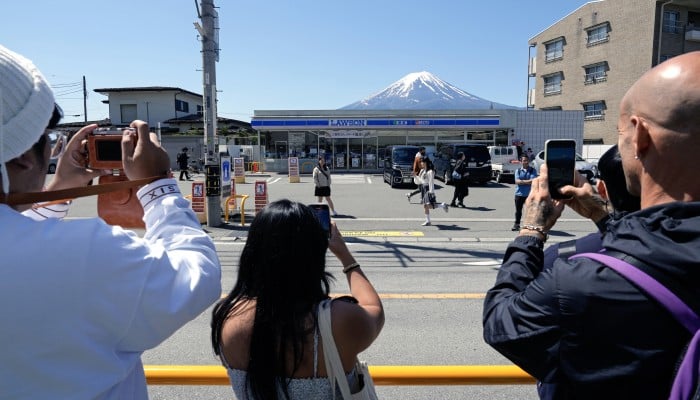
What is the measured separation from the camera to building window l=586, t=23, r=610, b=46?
3703cm

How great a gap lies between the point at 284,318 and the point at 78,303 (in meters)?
0.70

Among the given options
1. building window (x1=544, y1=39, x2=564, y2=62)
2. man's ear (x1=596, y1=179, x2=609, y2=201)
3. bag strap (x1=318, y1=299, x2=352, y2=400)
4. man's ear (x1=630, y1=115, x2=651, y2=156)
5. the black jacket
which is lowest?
bag strap (x1=318, y1=299, x2=352, y2=400)

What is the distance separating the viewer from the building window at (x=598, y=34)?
37031 millimetres

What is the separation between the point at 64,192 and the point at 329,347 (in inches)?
35.8

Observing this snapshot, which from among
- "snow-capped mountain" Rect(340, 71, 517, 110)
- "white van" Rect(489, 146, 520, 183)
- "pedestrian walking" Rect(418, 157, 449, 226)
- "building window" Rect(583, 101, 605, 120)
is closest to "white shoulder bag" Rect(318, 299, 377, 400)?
"pedestrian walking" Rect(418, 157, 449, 226)

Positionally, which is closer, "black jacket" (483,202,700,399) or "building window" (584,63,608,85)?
"black jacket" (483,202,700,399)

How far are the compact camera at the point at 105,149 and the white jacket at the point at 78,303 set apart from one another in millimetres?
507

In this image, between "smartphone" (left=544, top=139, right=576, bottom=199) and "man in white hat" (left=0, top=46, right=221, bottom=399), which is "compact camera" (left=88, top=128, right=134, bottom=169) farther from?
"smartphone" (left=544, top=139, right=576, bottom=199)

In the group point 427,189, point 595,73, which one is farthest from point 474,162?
point 595,73

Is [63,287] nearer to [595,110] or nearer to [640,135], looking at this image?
[640,135]

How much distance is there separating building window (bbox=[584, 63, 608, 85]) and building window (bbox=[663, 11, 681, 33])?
185 inches

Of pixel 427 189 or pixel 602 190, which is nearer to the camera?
pixel 602 190

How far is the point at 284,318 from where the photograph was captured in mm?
1562

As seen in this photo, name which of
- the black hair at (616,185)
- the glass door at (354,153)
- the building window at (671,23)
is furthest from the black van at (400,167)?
the building window at (671,23)
